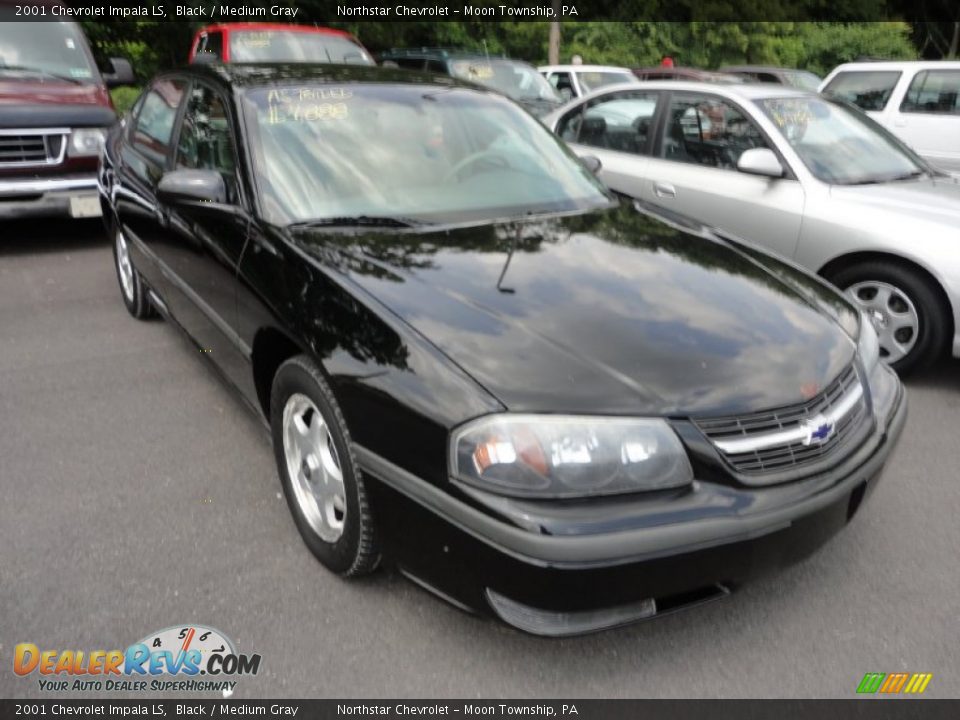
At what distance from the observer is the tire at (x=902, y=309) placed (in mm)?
4062

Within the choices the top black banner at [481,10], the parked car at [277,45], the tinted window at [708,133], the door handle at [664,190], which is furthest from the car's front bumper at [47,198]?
the tinted window at [708,133]

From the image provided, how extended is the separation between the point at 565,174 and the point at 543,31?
22.0 metres

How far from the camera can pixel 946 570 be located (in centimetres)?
264

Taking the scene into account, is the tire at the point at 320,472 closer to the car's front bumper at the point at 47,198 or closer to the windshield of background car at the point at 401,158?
the windshield of background car at the point at 401,158

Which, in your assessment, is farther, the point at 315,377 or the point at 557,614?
the point at 315,377

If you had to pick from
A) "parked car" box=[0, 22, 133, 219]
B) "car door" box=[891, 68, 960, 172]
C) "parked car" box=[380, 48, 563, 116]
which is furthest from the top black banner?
"car door" box=[891, 68, 960, 172]

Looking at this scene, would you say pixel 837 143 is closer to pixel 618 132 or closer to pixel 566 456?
pixel 618 132

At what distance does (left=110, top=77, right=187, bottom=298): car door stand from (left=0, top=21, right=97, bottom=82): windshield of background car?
9.56ft

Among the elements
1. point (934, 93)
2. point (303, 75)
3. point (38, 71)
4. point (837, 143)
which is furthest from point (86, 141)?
point (934, 93)

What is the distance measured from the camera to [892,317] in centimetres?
420

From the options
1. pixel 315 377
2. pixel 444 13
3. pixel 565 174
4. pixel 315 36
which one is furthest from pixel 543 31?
pixel 315 377

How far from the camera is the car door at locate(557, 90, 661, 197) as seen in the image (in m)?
5.53
